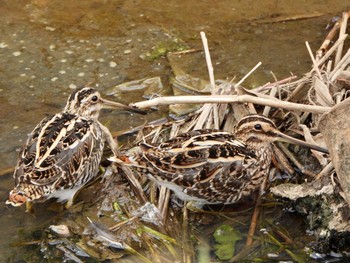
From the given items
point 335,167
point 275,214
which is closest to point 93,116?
point 275,214

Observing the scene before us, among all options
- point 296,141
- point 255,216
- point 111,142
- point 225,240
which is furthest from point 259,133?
point 111,142

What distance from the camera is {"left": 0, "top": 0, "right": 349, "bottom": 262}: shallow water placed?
7.12 meters

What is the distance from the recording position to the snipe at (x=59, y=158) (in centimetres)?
560

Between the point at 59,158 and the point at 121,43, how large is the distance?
237cm

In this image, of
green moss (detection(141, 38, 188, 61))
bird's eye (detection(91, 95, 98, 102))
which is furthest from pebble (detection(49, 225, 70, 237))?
green moss (detection(141, 38, 188, 61))

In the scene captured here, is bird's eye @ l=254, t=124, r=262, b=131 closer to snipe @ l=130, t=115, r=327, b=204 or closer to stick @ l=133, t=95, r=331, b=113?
snipe @ l=130, t=115, r=327, b=204

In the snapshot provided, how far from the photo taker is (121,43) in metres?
7.81

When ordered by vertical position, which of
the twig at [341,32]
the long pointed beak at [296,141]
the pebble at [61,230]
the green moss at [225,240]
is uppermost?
the twig at [341,32]

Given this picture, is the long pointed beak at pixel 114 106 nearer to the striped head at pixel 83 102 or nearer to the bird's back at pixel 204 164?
the striped head at pixel 83 102

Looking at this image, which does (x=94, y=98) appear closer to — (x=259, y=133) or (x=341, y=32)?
(x=259, y=133)

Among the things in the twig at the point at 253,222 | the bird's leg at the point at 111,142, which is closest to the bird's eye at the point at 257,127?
the twig at the point at 253,222

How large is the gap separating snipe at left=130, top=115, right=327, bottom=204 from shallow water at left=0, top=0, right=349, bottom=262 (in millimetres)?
1210

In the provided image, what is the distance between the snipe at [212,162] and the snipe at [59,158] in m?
0.43

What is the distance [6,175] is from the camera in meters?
6.18
